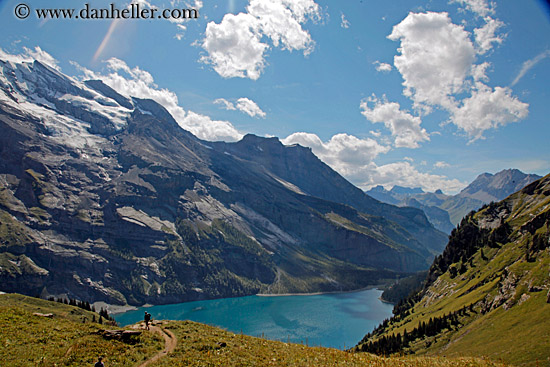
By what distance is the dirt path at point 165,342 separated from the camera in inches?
940

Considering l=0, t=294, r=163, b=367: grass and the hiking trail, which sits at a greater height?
l=0, t=294, r=163, b=367: grass

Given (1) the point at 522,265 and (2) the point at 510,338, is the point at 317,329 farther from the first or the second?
(2) the point at 510,338

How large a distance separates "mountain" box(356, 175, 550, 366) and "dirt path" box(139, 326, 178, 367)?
4183 centimetres

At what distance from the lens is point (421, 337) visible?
3652 inches

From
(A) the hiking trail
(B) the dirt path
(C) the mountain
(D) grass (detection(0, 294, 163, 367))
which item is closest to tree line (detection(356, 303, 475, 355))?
(C) the mountain

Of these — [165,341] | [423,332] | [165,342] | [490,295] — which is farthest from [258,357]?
[423,332]

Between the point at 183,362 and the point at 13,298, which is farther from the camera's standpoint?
the point at 13,298

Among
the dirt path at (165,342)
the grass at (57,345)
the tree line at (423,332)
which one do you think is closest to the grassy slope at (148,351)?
the grass at (57,345)

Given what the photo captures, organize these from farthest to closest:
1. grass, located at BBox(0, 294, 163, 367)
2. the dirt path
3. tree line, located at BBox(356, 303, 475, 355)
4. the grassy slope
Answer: tree line, located at BBox(356, 303, 475, 355), the dirt path, the grassy slope, grass, located at BBox(0, 294, 163, 367)

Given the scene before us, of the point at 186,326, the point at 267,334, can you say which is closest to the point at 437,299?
the point at 267,334

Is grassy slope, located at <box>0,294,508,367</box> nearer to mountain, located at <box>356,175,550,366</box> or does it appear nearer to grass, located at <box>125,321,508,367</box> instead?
grass, located at <box>125,321,508,367</box>

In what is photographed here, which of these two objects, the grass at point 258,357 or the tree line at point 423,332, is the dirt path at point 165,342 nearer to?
the grass at point 258,357

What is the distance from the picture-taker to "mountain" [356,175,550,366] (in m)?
57.0

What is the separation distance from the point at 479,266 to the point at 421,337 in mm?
47253
